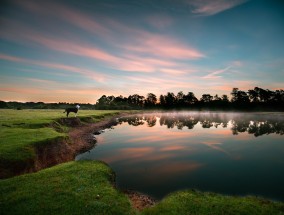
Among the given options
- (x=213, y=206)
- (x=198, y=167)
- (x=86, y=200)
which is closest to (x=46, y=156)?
(x=86, y=200)

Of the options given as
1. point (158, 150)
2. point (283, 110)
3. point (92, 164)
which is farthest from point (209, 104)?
point (92, 164)

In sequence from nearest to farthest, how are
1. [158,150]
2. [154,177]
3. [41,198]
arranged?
[41,198] < [154,177] < [158,150]

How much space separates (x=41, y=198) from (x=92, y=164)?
7693 mm

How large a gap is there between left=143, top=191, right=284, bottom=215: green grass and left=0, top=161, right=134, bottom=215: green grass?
2.18 metres

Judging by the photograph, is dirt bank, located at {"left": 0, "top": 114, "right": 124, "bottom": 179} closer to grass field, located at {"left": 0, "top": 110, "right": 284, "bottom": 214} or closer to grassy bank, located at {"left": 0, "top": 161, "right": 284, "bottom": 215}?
grass field, located at {"left": 0, "top": 110, "right": 284, "bottom": 214}

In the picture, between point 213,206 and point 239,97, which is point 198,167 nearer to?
point 213,206

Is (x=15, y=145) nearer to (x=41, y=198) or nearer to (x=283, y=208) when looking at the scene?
(x=41, y=198)

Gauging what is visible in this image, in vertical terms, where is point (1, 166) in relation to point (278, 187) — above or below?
above

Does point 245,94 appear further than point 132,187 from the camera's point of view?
Yes

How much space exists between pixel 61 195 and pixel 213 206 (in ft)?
28.6

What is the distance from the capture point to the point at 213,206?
1105 cm

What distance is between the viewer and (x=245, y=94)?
186125 millimetres

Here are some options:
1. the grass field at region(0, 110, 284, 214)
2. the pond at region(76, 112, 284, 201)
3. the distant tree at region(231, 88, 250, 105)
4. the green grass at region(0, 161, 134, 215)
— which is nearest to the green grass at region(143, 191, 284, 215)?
the grass field at region(0, 110, 284, 214)

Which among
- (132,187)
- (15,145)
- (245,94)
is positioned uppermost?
(245,94)
